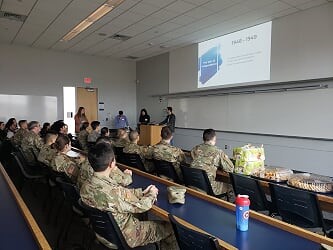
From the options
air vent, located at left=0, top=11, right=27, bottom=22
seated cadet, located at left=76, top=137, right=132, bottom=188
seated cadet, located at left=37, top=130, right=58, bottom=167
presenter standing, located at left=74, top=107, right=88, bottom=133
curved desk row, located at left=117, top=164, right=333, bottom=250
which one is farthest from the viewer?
presenter standing, located at left=74, top=107, right=88, bottom=133

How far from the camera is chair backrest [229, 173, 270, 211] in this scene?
8.25 feet

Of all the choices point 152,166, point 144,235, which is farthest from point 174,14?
point 144,235

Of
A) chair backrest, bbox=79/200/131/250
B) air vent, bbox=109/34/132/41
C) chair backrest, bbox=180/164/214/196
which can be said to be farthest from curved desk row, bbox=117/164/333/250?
air vent, bbox=109/34/132/41

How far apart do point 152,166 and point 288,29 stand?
160 inches

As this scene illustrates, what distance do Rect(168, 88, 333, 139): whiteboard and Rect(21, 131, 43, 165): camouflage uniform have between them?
14.8 ft

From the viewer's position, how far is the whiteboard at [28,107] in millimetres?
8812

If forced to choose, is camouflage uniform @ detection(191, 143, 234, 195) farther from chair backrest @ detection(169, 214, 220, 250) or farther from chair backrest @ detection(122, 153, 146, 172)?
chair backrest @ detection(169, 214, 220, 250)

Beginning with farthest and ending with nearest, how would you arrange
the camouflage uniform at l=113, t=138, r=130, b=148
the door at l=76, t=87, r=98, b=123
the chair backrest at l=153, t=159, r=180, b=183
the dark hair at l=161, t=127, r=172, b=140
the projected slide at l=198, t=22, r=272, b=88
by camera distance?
the door at l=76, t=87, r=98, b=123
the projected slide at l=198, t=22, r=272, b=88
the camouflage uniform at l=113, t=138, r=130, b=148
the dark hair at l=161, t=127, r=172, b=140
the chair backrest at l=153, t=159, r=180, b=183

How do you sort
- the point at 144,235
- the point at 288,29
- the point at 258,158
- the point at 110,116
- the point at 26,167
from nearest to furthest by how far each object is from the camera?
the point at 144,235, the point at 258,158, the point at 26,167, the point at 288,29, the point at 110,116

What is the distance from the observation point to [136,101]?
11273 millimetres

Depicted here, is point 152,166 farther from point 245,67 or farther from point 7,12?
point 7,12

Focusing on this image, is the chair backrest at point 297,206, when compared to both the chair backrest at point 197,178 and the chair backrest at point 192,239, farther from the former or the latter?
the chair backrest at point 192,239

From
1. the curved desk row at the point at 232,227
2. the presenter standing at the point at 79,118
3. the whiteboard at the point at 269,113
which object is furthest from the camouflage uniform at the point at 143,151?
the presenter standing at the point at 79,118

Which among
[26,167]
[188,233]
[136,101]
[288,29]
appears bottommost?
[26,167]
